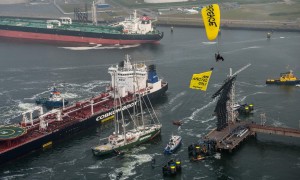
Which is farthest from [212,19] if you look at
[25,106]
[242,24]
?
[242,24]

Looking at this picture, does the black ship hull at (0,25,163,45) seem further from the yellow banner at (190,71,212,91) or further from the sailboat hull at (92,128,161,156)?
the yellow banner at (190,71,212,91)

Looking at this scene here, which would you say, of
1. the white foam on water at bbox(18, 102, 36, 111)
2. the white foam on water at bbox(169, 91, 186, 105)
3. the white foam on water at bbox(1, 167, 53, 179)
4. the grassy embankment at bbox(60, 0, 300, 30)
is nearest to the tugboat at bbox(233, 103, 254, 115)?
the white foam on water at bbox(169, 91, 186, 105)

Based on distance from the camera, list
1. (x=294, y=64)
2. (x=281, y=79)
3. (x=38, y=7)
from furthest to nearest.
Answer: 1. (x=38, y=7)
2. (x=294, y=64)
3. (x=281, y=79)

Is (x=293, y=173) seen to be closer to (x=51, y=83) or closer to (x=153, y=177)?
(x=153, y=177)

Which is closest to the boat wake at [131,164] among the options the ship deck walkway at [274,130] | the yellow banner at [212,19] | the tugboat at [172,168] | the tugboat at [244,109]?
the tugboat at [172,168]

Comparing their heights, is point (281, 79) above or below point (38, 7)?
below

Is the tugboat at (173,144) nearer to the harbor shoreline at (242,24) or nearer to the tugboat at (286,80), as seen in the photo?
the tugboat at (286,80)

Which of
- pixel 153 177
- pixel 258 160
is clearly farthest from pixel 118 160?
pixel 258 160
